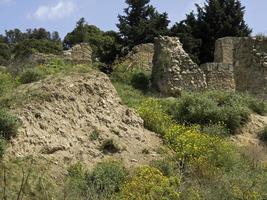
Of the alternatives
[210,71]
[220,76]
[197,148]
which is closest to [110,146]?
[197,148]

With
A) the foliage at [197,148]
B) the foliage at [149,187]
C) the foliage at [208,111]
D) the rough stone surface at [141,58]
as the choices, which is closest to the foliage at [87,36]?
the rough stone surface at [141,58]

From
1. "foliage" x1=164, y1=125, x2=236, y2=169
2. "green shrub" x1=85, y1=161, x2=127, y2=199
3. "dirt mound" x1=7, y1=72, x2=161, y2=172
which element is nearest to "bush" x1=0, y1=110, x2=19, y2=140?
"dirt mound" x1=7, y1=72, x2=161, y2=172

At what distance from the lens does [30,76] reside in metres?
16.5

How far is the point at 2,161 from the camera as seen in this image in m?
11.8

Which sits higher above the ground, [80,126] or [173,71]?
[173,71]

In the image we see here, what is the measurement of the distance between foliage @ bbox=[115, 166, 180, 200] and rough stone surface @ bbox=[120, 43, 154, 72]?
10.8 meters

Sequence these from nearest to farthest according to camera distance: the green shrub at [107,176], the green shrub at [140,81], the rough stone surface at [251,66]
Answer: the green shrub at [107,176], the green shrub at [140,81], the rough stone surface at [251,66]

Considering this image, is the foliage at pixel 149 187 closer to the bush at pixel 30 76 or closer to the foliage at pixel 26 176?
the foliage at pixel 26 176

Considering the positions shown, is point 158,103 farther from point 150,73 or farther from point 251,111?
point 150,73

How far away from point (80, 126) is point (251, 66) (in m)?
Answer: 8.99

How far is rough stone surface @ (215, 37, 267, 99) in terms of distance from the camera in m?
20.9

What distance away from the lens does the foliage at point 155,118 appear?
609 inches

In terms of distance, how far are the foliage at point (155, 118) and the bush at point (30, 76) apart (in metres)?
2.63

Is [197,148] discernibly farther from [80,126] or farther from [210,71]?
[210,71]
